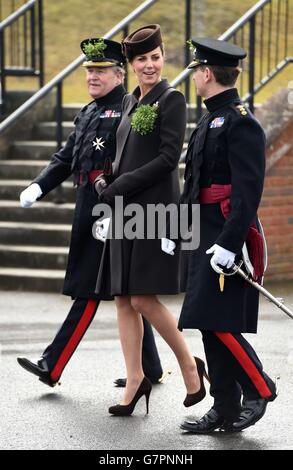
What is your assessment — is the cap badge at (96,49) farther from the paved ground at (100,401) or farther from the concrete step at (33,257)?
the concrete step at (33,257)

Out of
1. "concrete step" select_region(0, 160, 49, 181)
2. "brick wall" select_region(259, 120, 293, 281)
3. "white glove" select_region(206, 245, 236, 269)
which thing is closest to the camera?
"white glove" select_region(206, 245, 236, 269)

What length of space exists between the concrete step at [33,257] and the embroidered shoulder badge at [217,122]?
15.7ft

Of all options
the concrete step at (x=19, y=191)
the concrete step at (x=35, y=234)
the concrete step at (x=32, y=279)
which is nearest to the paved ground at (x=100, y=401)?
the concrete step at (x=32, y=279)

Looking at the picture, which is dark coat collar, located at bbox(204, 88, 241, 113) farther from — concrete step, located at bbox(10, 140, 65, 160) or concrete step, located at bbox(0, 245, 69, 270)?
concrete step, located at bbox(10, 140, 65, 160)

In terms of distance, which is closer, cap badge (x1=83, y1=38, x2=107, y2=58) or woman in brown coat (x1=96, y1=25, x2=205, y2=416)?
woman in brown coat (x1=96, y1=25, x2=205, y2=416)

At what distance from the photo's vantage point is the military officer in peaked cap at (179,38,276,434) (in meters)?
6.11

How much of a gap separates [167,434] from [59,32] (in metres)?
18.4

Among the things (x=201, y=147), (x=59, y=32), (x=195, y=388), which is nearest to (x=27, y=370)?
(x=195, y=388)

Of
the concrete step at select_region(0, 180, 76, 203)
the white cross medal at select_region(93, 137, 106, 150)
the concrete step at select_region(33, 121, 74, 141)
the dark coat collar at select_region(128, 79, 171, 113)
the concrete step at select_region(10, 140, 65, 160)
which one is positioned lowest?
the concrete step at select_region(0, 180, 76, 203)

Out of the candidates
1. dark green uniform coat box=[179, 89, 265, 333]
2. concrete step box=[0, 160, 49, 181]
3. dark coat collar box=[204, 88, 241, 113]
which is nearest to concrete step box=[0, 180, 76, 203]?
concrete step box=[0, 160, 49, 181]

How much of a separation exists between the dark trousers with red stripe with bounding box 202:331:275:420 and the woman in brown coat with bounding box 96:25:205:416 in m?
0.38

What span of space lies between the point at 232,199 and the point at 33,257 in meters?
5.20
